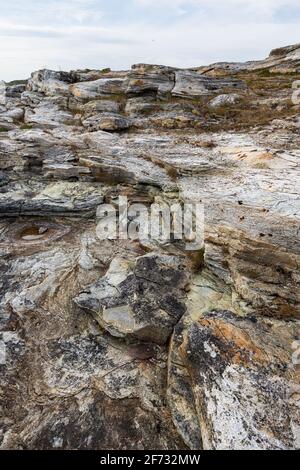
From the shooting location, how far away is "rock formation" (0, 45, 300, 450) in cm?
863

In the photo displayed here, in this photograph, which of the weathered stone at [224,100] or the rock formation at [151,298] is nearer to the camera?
the rock formation at [151,298]

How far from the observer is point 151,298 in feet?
38.5

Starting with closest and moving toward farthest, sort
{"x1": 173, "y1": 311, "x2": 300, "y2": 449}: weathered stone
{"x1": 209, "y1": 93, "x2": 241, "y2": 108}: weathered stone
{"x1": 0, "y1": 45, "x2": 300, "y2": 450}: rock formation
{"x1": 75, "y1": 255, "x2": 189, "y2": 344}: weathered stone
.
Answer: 1. {"x1": 173, "y1": 311, "x2": 300, "y2": 449}: weathered stone
2. {"x1": 0, "y1": 45, "x2": 300, "y2": 450}: rock formation
3. {"x1": 75, "y1": 255, "x2": 189, "y2": 344}: weathered stone
4. {"x1": 209, "y1": 93, "x2": 241, "y2": 108}: weathered stone

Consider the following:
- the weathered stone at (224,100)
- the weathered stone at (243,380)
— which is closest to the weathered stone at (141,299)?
the weathered stone at (243,380)

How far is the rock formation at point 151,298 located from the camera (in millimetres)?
8633

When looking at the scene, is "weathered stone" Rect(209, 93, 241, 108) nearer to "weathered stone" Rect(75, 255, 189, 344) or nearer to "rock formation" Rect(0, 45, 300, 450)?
"rock formation" Rect(0, 45, 300, 450)

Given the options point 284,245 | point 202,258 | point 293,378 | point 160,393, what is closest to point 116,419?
point 160,393

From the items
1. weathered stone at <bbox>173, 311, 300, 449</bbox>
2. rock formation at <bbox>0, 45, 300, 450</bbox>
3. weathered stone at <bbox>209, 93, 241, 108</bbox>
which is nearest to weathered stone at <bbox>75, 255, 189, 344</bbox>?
rock formation at <bbox>0, 45, 300, 450</bbox>

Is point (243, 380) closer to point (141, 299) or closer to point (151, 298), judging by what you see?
point (151, 298)

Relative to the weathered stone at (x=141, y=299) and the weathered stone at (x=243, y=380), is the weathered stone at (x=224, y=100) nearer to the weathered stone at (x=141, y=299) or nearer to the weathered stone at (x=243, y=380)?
the weathered stone at (x=141, y=299)

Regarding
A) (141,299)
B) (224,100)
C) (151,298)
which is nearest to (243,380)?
(151,298)

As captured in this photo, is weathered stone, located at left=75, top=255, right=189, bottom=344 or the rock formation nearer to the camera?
the rock formation
